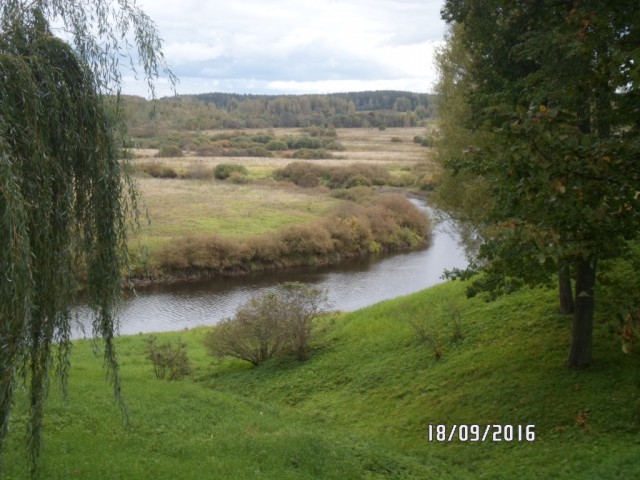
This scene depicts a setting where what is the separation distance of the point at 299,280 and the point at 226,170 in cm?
3407

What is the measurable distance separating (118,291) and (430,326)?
11304 mm

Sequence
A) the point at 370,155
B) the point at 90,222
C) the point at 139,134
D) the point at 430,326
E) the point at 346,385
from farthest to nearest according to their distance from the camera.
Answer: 1. the point at 370,155
2. the point at 430,326
3. the point at 346,385
4. the point at 139,134
5. the point at 90,222

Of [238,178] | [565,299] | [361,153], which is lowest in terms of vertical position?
[565,299]

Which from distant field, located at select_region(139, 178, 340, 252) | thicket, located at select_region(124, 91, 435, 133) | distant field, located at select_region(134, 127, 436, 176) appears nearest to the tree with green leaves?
distant field, located at select_region(139, 178, 340, 252)

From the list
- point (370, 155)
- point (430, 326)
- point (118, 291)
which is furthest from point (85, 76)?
point (370, 155)

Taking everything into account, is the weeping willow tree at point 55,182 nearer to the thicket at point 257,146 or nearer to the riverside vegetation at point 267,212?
the riverside vegetation at point 267,212

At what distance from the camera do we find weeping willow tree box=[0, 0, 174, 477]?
17.0 ft

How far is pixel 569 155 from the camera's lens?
6684mm

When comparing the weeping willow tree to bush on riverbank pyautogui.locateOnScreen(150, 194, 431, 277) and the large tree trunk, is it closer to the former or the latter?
the large tree trunk

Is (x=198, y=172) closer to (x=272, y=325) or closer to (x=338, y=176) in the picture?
(x=338, y=176)

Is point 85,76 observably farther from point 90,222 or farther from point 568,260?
point 568,260

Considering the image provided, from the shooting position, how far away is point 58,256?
6020 millimetres

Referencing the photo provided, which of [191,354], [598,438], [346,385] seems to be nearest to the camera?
[598,438]
